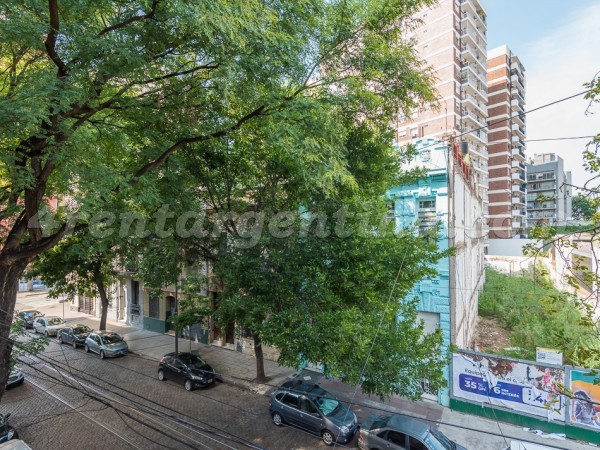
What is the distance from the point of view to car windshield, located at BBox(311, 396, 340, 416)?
1074 cm

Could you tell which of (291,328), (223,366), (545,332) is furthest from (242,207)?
(545,332)

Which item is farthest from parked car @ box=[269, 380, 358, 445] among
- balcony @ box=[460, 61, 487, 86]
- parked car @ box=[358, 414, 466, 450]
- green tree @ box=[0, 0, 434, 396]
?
balcony @ box=[460, 61, 487, 86]

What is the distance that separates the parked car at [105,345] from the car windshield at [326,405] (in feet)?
40.2

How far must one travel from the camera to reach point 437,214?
1326 centimetres

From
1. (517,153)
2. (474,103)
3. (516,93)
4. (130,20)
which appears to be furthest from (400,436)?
(516,93)

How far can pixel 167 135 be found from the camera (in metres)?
9.79

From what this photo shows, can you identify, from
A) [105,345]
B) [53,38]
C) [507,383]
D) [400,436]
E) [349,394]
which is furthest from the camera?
[105,345]

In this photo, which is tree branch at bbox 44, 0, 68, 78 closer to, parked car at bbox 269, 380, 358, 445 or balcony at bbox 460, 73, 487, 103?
parked car at bbox 269, 380, 358, 445

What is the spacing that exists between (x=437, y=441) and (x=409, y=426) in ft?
2.49

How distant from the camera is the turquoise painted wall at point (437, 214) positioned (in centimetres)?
1280

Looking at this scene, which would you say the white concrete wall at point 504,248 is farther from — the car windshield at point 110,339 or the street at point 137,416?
the car windshield at point 110,339

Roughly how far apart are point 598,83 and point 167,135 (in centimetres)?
942

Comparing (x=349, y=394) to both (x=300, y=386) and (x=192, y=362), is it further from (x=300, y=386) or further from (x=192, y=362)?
(x=192, y=362)

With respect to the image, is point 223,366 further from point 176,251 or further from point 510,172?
point 510,172
